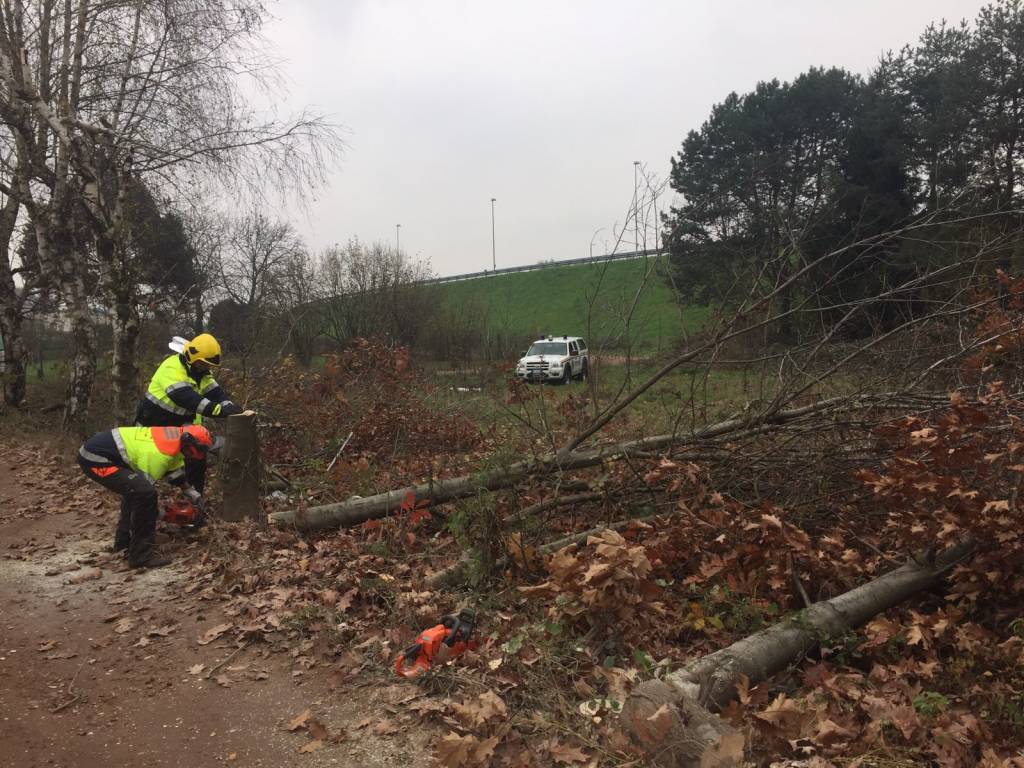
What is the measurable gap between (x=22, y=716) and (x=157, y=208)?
34.8 feet

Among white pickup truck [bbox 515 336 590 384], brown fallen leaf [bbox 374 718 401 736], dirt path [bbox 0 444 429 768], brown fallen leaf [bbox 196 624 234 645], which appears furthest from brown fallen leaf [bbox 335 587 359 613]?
white pickup truck [bbox 515 336 590 384]

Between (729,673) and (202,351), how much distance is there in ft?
15.2

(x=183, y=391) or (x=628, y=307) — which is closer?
(x=183, y=391)

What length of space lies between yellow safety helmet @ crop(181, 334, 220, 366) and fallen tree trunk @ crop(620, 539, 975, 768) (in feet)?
14.5

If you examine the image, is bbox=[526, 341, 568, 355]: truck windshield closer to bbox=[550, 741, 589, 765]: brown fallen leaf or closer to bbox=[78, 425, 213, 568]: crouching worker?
bbox=[78, 425, 213, 568]: crouching worker

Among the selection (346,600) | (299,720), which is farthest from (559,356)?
(299,720)

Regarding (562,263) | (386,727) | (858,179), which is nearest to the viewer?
(386,727)

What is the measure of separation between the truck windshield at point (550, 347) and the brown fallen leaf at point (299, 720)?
20.0 m

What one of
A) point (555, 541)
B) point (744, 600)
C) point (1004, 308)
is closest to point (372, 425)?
point (555, 541)

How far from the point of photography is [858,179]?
21.2m

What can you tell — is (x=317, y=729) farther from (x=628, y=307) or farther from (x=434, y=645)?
(x=628, y=307)

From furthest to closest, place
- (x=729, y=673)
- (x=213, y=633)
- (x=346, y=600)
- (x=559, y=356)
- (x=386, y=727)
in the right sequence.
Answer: (x=559, y=356), (x=346, y=600), (x=213, y=633), (x=729, y=673), (x=386, y=727)

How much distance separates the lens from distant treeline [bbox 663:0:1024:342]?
21.0 feet

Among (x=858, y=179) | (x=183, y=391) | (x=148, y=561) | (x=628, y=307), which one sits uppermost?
(x=858, y=179)
